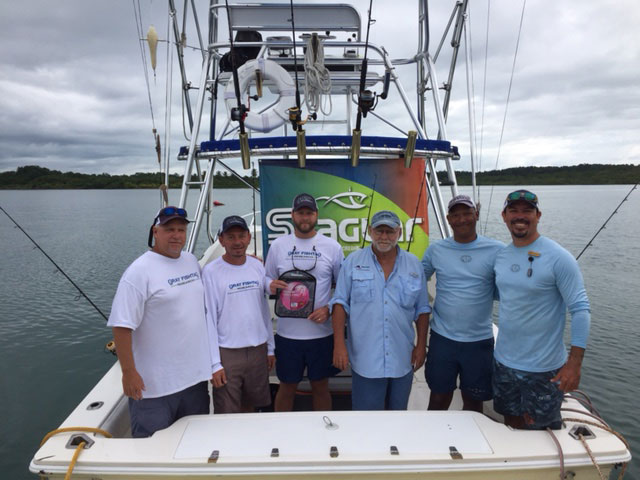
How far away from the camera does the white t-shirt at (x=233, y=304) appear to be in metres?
2.16

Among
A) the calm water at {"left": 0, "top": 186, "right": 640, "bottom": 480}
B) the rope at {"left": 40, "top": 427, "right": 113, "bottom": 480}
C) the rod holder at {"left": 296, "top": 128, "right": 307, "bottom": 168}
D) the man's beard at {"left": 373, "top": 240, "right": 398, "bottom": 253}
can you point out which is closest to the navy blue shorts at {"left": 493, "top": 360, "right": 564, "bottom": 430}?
the man's beard at {"left": 373, "top": 240, "right": 398, "bottom": 253}

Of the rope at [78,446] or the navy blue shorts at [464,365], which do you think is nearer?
the rope at [78,446]

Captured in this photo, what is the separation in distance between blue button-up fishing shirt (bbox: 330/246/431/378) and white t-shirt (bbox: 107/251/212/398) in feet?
2.47

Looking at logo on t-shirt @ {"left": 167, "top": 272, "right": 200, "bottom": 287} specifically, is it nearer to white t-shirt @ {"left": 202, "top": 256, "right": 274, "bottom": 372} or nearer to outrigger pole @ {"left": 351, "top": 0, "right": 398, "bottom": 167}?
white t-shirt @ {"left": 202, "top": 256, "right": 274, "bottom": 372}

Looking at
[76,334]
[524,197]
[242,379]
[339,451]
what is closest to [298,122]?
[524,197]

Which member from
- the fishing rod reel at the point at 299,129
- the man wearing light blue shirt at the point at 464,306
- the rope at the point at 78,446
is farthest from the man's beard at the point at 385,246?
the rope at the point at 78,446

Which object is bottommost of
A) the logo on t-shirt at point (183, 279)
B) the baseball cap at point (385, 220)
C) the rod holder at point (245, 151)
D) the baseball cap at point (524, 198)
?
the logo on t-shirt at point (183, 279)

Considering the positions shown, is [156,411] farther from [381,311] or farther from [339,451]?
[381,311]

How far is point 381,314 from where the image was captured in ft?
6.78

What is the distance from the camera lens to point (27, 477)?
3.73 metres

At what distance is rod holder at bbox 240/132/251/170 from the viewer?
8.50 feet

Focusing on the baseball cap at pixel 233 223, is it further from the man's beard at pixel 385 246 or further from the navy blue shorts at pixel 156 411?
the navy blue shorts at pixel 156 411

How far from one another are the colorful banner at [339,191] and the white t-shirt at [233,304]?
1.08m

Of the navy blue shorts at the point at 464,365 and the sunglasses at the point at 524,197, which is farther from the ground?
the sunglasses at the point at 524,197
